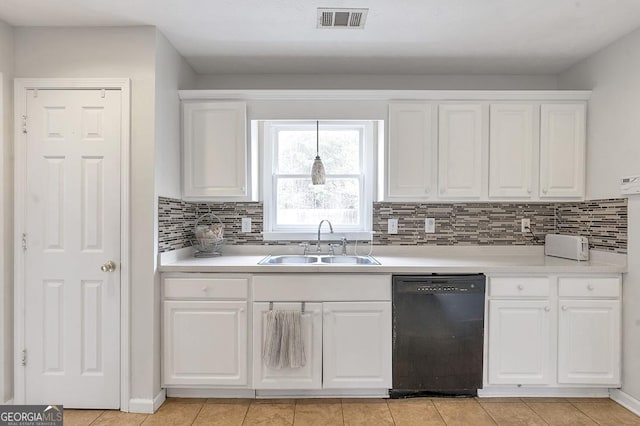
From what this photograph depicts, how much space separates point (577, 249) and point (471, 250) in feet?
2.44

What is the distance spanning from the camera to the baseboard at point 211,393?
2.63 metres

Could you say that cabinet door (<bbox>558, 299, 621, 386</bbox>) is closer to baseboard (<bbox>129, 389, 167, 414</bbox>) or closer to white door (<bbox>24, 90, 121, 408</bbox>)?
baseboard (<bbox>129, 389, 167, 414</bbox>)

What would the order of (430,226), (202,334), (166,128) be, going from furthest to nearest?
(430,226), (166,128), (202,334)

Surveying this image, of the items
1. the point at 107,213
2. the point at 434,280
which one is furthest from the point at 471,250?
the point at 107,213

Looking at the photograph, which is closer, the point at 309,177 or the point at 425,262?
the point at 425,262

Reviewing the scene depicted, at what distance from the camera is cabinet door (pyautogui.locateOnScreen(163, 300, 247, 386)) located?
8.36 ft

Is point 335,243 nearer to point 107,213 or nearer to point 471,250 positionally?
point 471,250

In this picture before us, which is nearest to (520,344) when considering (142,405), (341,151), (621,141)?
(621,141)

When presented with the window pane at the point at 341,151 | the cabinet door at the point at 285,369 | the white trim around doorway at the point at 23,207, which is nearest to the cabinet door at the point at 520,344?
the cabinet door at the point at 285,369

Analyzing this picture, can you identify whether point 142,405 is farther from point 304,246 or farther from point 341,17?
point 341,17

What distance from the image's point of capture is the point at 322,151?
3.34m

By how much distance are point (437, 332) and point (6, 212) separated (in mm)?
2867

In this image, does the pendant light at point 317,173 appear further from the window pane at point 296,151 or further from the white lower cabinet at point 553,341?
the white lower cabinet at point 553,341

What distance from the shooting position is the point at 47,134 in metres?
2.45
